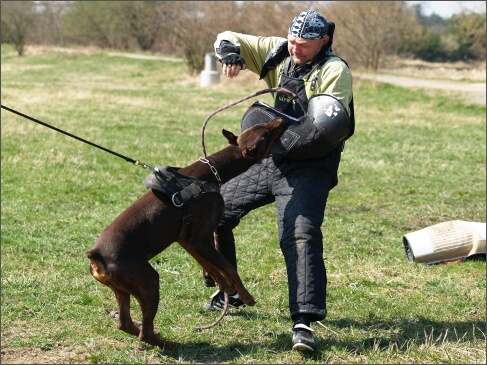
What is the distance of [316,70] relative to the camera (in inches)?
185

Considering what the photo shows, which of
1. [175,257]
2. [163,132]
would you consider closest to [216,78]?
[163,132]

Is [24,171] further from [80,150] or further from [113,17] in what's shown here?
[113,17]

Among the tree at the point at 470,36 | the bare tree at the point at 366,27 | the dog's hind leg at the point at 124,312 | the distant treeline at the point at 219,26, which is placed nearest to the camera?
the dog's hind leg at the point at 124,312

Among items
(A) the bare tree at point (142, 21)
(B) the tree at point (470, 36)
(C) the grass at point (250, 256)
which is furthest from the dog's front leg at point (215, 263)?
(A) the bare tree at point (142, 21)

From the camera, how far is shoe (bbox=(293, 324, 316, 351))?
4.28m

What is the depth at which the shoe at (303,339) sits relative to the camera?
428 centimetres

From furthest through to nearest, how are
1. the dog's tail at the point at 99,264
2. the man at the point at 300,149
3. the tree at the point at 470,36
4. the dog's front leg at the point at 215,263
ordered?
the tree at the point at 470,36, the man at the point at 300,149, the dog's front leg at the point at 215,263, the dog's tail at the point at 99,264

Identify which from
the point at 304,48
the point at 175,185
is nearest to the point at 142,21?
the point at 304,48

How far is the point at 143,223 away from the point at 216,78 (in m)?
24.0

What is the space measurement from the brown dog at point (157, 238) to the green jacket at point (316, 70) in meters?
0.36

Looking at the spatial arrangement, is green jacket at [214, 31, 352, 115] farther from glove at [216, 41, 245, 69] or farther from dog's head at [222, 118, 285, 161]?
dog's head at [222, 118, 285, 161]

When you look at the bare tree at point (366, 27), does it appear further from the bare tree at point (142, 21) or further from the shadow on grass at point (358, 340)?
the shadow on grass at point (358, 340)

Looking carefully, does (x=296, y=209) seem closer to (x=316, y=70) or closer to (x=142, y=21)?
(x=316, y=70)

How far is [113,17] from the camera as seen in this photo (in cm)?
5638
